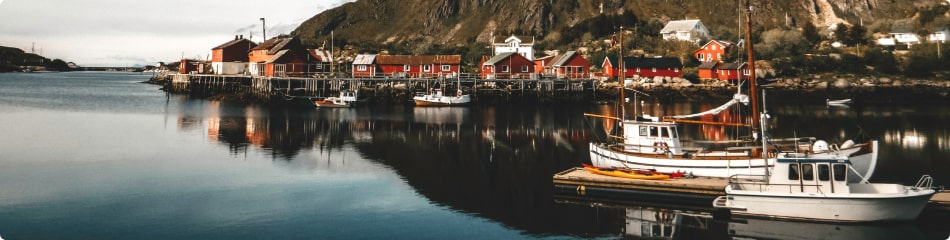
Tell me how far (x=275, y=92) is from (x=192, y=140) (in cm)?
3843

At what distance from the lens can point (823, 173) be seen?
17969 millimetres

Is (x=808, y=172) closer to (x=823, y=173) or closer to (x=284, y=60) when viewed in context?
(x=823, y=173)

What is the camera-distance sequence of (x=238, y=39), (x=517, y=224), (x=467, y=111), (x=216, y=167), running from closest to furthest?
(x=517, y=224)
(x=216, y=167)
(x=467, y=111)
(x=238, y=39)

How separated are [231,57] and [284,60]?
18.9m

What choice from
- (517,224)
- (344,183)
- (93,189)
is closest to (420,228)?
(517,224)

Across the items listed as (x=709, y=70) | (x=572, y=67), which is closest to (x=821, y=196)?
(x=572, y=67)

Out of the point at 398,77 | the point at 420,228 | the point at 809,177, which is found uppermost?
the point at 398,77

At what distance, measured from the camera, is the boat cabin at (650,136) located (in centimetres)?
2459

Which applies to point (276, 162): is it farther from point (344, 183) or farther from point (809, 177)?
point (809, 177)

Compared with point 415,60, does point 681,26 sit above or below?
above

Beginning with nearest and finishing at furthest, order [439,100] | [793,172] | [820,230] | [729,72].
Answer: [820,230] → [793,172] → [439,100] → [729,72]

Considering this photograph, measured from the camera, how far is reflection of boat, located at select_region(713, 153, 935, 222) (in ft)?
56.7

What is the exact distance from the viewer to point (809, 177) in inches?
714

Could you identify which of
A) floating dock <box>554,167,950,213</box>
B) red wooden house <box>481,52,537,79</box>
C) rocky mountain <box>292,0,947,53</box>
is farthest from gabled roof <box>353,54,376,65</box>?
floating dock <box>554,167,950,213</box>
